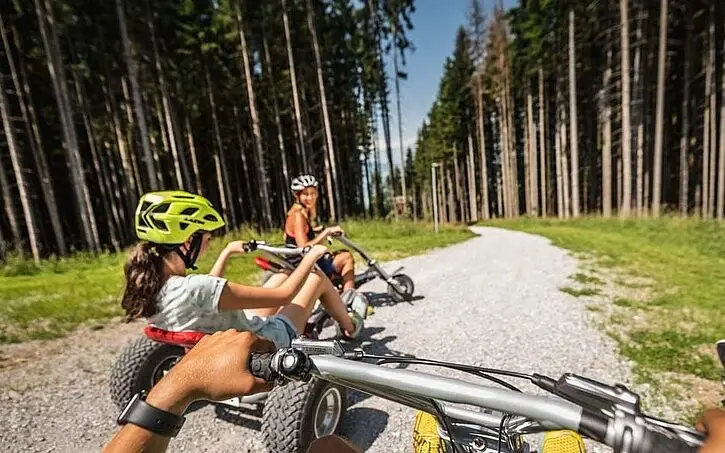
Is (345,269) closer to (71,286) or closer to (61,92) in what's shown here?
(71,286)

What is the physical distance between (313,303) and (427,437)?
1769mm

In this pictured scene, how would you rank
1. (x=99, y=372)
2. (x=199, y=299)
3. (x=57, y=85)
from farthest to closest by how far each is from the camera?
1. (x=57, y=85)
2. (x=99, y=372)
3. (x=199, y=299)

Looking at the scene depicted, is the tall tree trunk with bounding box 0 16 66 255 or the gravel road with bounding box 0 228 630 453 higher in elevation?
the tall tree trunk with bounding box 0 16 66 255

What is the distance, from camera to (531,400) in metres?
0.89

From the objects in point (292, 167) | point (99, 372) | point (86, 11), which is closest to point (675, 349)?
point (99, 372)

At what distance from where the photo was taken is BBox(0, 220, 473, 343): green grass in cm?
575

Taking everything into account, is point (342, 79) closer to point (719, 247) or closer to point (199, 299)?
point (719, 247)

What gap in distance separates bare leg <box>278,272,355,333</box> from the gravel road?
0.82m

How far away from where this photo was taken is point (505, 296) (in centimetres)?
624

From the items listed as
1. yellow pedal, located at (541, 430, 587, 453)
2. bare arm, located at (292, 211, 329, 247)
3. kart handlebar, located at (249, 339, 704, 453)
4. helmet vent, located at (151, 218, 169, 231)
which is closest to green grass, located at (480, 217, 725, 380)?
yellow pedal, located at (541, 430, 587, 453)

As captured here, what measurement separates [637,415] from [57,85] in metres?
18.4

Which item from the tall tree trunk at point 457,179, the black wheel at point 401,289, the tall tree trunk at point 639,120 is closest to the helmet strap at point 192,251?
the black wheel at point 401,289

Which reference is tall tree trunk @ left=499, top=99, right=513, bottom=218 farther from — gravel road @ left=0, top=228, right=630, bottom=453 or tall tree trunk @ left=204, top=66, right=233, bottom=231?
gravel road @ left=0, top=228, right=630, bottom=453

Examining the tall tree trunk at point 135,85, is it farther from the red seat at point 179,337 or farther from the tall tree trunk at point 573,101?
the tall tree trunk at point 573,101
